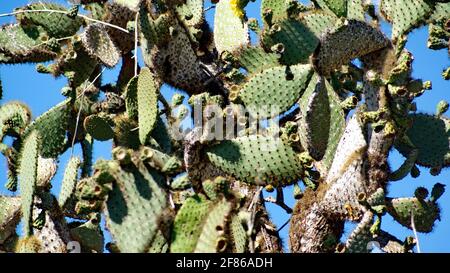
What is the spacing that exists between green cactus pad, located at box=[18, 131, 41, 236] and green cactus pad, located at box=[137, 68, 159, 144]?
1.41 feet

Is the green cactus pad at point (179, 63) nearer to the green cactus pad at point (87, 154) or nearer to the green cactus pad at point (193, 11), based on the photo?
the green cactus pad at point (193, 11)

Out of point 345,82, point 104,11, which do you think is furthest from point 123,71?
point 345,82

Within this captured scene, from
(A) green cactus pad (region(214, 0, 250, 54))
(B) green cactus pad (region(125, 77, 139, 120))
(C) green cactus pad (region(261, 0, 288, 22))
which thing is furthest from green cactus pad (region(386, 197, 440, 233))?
(B) green cactus pad (region(125, 77, 139, 120))

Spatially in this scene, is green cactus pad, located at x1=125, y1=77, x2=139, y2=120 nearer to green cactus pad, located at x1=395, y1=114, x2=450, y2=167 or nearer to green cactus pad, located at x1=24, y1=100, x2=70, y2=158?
green cactus pad, located at x1=24, y1=100, x2=70, y2=158

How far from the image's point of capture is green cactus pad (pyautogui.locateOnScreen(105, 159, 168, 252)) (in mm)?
4191

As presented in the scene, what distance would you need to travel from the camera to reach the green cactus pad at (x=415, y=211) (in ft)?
16.9

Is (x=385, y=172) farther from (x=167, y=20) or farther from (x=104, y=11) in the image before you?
(x=104, y=11)

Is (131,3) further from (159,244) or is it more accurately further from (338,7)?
(159,244)

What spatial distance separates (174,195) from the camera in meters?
4.96

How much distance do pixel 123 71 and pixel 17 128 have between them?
1.01m

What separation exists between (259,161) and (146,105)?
0.56m

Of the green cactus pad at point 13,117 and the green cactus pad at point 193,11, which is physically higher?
the green cactus pad at point 193,11

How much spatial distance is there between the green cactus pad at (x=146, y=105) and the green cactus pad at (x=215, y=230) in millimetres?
806

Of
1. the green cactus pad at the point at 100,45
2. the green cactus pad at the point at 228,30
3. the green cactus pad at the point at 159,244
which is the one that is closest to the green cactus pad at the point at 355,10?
the green cactus pad at the point at 228,30
